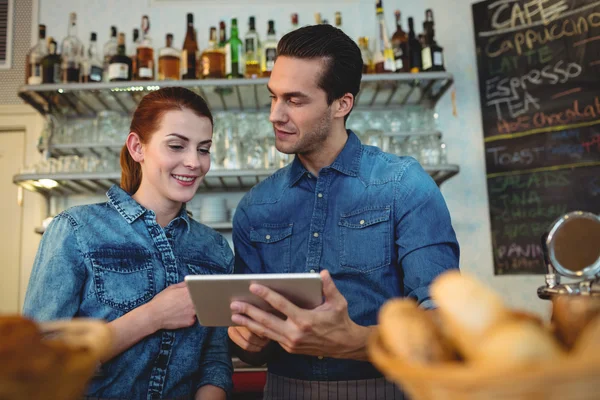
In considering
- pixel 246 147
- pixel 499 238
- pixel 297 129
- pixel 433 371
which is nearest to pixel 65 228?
pixel 297 129

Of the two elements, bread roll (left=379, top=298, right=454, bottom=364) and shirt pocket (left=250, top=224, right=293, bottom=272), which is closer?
bread roll (left=379, top=298, right=454, bottom=364)

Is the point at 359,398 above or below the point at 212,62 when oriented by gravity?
below

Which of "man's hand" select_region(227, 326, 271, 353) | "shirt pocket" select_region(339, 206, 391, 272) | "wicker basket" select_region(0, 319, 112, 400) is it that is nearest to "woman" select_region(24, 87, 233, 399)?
"man's hand" select_region(227, 326, 271, 353)

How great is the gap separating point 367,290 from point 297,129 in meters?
0.47

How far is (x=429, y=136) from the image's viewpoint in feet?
8.50

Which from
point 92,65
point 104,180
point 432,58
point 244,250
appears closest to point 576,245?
point 244,250

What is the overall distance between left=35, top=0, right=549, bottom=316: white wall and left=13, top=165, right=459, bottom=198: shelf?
231mm

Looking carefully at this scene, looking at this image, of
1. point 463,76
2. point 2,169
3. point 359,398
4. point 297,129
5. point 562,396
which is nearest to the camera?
point 562,396

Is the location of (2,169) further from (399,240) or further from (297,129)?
(399,240)

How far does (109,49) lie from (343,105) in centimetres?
177

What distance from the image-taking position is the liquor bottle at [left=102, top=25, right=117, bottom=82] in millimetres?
2694

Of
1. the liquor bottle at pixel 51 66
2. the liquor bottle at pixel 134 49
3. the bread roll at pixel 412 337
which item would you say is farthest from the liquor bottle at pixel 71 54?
the bread roll at pixel 412 337

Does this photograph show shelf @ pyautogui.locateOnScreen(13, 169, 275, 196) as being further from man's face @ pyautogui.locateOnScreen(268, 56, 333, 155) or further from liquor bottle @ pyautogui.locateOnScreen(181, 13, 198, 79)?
man's face @ pyautogui.locateOnScreen(268, 56, 333, 155)

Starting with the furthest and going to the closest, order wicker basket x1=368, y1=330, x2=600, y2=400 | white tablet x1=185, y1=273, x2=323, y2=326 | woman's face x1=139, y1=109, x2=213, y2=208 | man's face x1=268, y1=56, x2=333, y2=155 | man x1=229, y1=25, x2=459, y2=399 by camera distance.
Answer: man's face x1=268, y1=56, x2=333, y2=155 < woman's face x1=139, y1=109, x2=213, y2=208 < man x1=229, y1=25, x2=459, y2=399 < white tablet x1=185, y1=273, x2=323, y2=326 < wicker basket x1=368, y1=330, x2=600, y2=400
